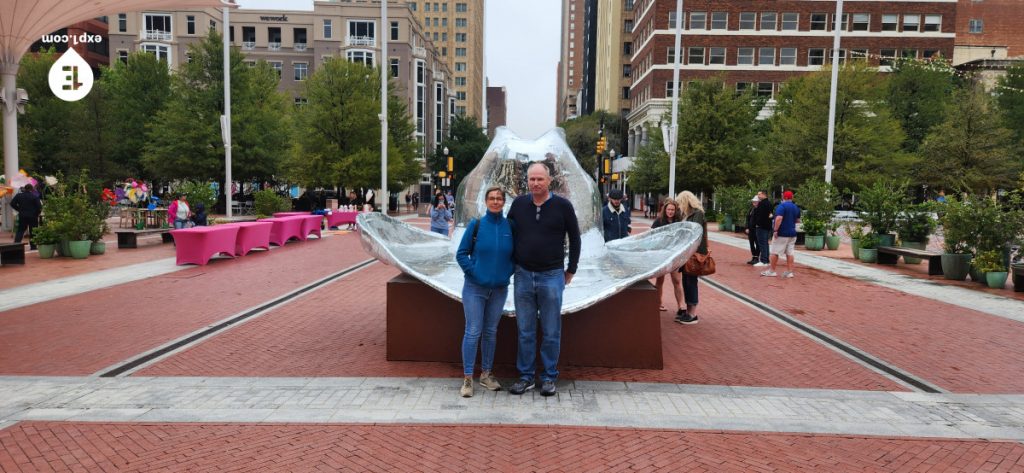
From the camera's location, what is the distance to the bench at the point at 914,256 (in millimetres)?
14609

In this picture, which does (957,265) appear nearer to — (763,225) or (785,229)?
(785,229)

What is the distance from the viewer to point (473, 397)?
18.4ft

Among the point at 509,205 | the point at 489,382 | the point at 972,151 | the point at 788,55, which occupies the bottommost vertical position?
the point at 489,382

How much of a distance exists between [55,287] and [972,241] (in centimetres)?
1835

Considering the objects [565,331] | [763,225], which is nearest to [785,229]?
[763,225]

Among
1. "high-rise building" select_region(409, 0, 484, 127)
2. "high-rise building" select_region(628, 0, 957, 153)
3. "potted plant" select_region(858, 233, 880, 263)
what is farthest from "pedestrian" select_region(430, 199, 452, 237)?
"high-rise building" select_region(409, 0, 484, 127)

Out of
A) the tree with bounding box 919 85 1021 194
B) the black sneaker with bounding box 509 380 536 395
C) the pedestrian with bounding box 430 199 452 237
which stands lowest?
the black sneaker with bounding box 509 380 536 395

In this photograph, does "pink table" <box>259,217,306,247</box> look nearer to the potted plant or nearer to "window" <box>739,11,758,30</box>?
the potted plant

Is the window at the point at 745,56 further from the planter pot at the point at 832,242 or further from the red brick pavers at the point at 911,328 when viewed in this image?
the red brick pavers at the point at 911,328

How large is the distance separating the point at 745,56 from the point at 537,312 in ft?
195

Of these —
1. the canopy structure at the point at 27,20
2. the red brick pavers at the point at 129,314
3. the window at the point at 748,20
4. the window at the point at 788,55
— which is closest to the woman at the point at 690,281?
the red brick pavers at the point at 129,314

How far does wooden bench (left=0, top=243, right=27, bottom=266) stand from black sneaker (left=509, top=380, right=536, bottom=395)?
13.8m

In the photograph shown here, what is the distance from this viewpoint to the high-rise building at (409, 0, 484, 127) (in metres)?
130

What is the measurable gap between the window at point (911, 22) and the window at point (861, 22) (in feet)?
10.9
